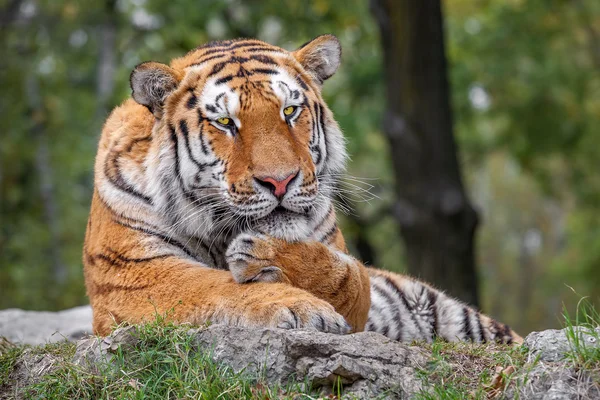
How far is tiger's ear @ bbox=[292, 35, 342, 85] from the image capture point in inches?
185

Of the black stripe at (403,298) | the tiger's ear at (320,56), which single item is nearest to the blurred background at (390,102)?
the black stripe at (403,298)

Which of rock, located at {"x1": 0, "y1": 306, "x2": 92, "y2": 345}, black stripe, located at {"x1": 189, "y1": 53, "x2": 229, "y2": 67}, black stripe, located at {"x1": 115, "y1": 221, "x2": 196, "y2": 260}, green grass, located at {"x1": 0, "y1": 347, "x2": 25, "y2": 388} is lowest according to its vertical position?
rock, located at {"x1": 0, "y1": 306, "x2": 92, "y2": 345}

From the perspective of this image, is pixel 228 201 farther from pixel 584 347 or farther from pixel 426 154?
pixel 426 154

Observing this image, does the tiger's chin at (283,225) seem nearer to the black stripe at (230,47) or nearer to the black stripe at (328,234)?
the black stripe at (328,234)

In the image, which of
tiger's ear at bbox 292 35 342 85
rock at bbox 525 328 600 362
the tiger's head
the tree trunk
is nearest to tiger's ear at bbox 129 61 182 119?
the tiger's head

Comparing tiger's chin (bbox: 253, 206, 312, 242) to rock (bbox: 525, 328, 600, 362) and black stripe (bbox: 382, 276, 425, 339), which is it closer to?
rock (bbox: 525, 328, 600, 362)

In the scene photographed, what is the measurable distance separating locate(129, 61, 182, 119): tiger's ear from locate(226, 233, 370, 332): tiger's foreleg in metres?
1.01

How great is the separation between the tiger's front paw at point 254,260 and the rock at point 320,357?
27 cm

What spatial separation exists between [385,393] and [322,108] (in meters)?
1.77

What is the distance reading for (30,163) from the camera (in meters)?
17.4

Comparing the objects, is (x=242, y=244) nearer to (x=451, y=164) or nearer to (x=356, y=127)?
(x=451, y=164)

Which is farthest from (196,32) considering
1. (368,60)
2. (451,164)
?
(451,164)

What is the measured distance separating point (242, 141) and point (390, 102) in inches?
229

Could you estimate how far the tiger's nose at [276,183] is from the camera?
154 inches
